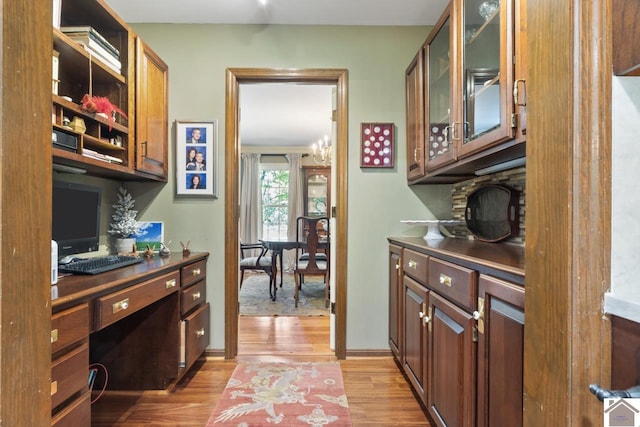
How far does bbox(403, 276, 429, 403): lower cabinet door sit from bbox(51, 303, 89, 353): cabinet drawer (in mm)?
1549

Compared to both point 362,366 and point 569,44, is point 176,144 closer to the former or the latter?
point 362,366

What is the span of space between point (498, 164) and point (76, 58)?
2325mm

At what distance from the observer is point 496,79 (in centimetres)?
129

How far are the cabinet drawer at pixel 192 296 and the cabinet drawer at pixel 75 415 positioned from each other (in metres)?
0.85

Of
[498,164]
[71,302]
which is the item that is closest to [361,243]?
[498,164]

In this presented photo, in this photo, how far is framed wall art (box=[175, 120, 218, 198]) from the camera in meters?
2.47

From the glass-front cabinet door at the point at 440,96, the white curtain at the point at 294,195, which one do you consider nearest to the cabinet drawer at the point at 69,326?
the glass-front cabinet door at the point at 440,96

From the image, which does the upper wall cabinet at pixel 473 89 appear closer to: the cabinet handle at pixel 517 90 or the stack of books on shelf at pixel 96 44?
the cabinet handle at pixel 517 90

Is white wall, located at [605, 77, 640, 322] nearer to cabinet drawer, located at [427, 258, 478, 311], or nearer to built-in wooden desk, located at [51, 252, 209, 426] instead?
cabinet drawer, located at [427, 258, 478, 311]

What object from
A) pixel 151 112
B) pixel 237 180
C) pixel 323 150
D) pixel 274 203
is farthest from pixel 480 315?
pixel 274 203

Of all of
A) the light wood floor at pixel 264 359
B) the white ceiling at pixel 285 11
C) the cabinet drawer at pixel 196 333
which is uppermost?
the white ceiling at pixel 285 11

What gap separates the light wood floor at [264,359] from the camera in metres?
1.73

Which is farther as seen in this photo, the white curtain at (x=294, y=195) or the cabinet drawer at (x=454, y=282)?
the white curtain at (x=294, y=195)

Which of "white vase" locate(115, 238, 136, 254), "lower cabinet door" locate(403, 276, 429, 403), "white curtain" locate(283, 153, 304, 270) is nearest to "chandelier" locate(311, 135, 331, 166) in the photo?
"white curtain" locate(283, 153, 304, 270)
